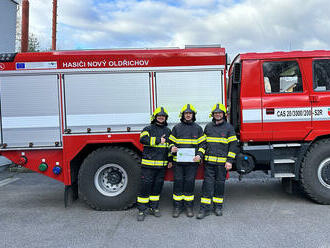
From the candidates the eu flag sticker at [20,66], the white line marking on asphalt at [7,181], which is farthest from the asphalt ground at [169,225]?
the eu flag sticker at [20,66]

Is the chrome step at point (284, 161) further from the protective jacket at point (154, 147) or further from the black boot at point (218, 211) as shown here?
the protective jacket at point (154, 147)

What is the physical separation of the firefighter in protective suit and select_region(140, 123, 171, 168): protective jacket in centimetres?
68

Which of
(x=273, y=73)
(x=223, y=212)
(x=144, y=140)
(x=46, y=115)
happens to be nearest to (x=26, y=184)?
(x=46, y=115)

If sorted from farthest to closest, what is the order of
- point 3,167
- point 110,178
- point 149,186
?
point 3,167 < point 110,178 < point 149,186

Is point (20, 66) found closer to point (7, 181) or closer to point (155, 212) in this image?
point (155, 212)

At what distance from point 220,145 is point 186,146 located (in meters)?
0.55

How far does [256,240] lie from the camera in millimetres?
3559

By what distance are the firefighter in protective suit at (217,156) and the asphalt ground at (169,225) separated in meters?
0.29

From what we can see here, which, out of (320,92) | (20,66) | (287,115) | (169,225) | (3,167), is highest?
(20,66)

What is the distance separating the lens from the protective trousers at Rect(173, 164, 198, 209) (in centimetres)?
442

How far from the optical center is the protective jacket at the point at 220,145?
14.4ft

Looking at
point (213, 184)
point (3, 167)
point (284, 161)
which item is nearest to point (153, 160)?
point (213, 184)

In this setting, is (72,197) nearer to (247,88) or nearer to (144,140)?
(144,140)

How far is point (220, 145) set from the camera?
442 centimetres
